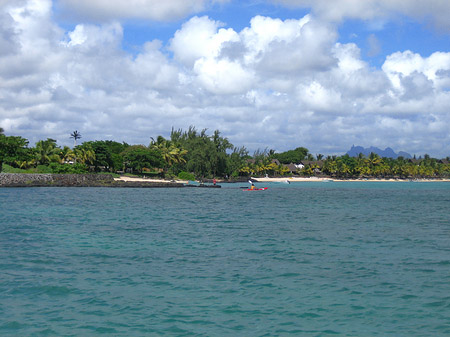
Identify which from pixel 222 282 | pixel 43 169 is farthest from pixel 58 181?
pixel 222 282

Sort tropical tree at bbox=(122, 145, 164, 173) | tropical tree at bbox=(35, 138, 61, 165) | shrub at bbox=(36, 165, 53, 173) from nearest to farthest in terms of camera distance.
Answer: shrub at bbox=(36, 165, 53, 173)
tropical tree at bbox=(35, 138, 61, 165)
tropical tree at bbox=(122, 145, 164, 173)

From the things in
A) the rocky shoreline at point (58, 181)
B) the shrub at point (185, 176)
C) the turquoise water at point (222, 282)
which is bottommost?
the turquoise water at point (222, 282)

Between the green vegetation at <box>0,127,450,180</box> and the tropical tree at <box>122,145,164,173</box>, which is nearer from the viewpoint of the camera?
the green vegetation at <box>0,127,450,180</box>

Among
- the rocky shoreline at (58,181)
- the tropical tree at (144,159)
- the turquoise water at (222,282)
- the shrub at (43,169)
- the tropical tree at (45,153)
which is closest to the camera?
the turquoise water at (222,282)

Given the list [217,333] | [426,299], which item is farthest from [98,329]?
[426,299]

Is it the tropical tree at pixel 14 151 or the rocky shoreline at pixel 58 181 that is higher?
the tropical tree at pixel 14 151

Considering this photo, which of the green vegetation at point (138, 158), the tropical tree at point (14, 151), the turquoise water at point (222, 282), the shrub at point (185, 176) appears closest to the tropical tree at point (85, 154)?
the green vegetation at point (138, 158)

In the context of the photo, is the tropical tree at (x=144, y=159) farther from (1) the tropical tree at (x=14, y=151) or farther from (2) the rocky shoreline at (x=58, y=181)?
(1) the tropical tree at (x=14, y=151)

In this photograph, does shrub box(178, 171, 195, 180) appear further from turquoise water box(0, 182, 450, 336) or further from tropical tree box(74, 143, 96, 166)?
turquoise water box(0, 182, 450, 336)

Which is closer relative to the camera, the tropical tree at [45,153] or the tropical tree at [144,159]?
the tropical tree at [45,153]

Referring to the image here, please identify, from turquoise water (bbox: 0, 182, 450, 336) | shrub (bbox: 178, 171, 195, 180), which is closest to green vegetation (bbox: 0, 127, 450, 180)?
shrub (bbox: 178, 171, 195, 180)

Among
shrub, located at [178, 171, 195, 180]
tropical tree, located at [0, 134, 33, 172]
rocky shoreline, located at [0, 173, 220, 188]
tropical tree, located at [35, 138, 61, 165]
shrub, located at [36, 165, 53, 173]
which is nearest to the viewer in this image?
rocky shoreline, located at [0, 173, 220, 188]

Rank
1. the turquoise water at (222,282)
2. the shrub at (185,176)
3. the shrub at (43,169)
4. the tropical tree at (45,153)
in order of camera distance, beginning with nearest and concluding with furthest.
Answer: the turquoise water at (222,282) < the shrub at (43,169) < the tropical tree at (45,153) < the shrub at (185,176)

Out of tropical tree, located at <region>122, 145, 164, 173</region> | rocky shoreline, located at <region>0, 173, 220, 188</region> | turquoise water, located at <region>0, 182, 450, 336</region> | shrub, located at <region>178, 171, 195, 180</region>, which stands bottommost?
turquoise water, located at <region>0, 182, 450, 336</region>
